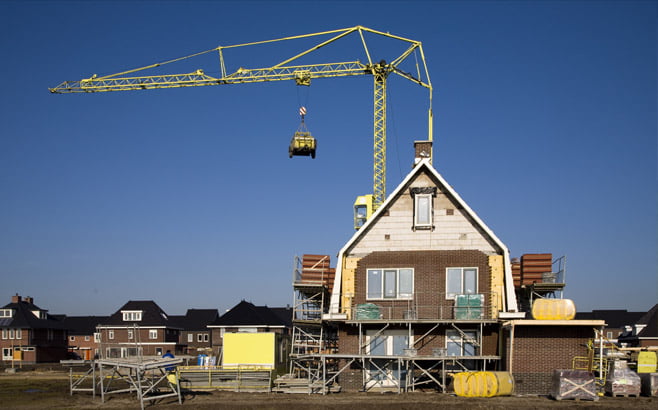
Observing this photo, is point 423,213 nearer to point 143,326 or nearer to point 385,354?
point 385,354

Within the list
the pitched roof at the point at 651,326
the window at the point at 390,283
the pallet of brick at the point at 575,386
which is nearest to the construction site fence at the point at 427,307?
the window at the point at 390,283

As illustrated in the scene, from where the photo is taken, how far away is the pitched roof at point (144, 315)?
9400 cm

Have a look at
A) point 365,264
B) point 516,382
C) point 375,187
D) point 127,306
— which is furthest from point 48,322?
point 516,382

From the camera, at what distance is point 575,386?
97.5 ft

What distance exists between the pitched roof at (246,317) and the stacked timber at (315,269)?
46.6 m

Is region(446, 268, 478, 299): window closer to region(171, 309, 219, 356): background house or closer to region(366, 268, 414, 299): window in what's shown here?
region(366, 268, 414, 299): window

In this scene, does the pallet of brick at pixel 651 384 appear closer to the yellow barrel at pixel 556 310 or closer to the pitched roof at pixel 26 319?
the yellow barrel at pixel 556 310

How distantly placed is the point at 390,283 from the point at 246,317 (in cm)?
5316

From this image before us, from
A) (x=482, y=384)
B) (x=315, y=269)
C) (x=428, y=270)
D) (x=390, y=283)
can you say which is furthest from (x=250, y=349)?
(x=482, y=384)

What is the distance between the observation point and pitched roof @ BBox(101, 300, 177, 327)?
94.0m

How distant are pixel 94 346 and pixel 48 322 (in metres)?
19.9

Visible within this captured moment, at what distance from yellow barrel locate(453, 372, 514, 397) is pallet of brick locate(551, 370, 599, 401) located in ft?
7.29

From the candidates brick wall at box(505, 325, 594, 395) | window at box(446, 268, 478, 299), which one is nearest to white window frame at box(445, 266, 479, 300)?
window at box(446, 268, 478, 299)

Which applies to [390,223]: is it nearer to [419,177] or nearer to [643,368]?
[419,177]
